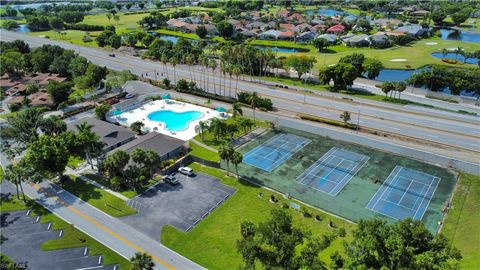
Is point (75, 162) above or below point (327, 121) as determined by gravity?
below

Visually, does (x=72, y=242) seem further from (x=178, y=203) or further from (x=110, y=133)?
(x=110, y=133)

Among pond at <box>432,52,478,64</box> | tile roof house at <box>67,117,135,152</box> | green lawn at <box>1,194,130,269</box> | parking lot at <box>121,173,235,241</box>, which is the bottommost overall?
green lawn at <box>1,194,130,269</box>

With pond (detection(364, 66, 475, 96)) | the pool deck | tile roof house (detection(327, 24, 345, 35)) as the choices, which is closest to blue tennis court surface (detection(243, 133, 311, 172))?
the pool deck

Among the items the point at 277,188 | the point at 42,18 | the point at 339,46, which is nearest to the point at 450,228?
the point at 277,188

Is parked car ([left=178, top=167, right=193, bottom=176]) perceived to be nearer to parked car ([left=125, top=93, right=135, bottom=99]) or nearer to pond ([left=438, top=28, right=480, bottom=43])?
parked car ([left=125, top=93, right=135, bottom=99])

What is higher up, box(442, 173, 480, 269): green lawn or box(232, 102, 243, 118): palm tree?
box(232, 102, 243, 118): palm tree

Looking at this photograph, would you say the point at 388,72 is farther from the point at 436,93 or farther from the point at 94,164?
the point at 94,164

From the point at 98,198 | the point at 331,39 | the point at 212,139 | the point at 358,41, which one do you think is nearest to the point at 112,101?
the point at 212,139
